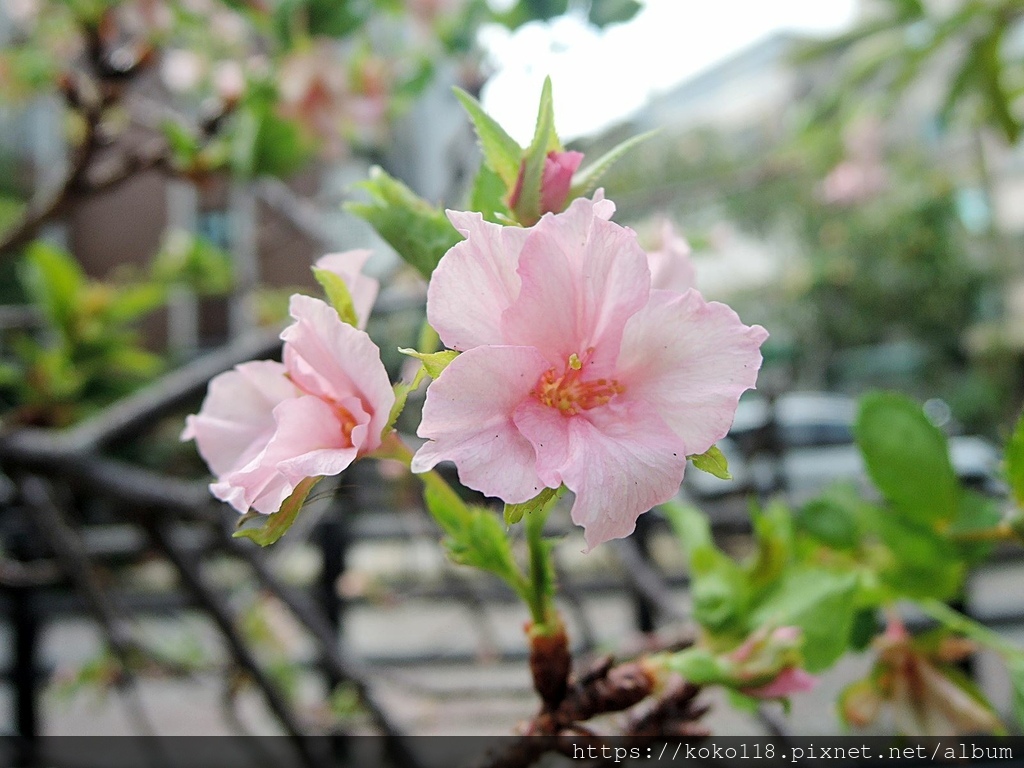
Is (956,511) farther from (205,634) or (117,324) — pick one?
(205,634)

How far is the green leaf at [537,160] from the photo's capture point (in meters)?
0.23

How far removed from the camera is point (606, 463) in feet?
0.65

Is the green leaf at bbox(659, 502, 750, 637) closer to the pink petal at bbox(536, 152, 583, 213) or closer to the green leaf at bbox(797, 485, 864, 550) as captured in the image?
the green leaf at bbox(797, 485, 864, 550)

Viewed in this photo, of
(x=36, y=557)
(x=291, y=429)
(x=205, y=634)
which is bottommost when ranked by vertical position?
(x=205, y=634)

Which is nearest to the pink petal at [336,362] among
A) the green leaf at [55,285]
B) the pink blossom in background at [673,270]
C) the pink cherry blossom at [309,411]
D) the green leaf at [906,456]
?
the pink cherry blossom at [309,411]

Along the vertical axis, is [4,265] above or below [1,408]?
above

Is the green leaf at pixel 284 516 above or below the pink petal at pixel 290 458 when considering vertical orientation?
below

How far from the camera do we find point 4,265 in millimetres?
6699

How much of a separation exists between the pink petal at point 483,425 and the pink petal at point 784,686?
0.19 m

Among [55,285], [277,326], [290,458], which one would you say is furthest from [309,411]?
[55,285]

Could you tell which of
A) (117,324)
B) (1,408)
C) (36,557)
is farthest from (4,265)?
(117,324)

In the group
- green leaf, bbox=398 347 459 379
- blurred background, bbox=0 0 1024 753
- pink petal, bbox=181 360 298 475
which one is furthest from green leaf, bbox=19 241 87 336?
green leaf, bbox=398 347 459 379

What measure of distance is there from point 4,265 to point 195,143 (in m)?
7.40

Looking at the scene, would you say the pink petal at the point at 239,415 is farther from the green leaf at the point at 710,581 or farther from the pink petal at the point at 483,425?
the green leaf at the point at 710,581
